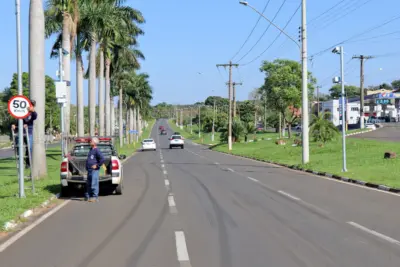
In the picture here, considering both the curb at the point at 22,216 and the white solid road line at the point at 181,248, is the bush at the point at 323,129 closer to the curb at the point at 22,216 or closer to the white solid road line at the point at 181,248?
the curb at the point at 22,216

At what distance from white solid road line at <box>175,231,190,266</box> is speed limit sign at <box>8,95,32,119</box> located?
6672 mm

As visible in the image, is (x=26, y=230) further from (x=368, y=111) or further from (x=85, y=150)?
(x=368, y=111)

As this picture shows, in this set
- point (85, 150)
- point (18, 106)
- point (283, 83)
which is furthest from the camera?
point (283, 83)

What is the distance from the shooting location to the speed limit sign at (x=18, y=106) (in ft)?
45.0

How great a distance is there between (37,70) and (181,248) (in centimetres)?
1291

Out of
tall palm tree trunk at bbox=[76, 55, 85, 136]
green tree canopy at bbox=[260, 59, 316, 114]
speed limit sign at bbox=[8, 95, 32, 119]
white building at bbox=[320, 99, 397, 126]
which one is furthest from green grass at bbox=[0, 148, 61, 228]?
white building at bbox=[320, 99, 397, 126]

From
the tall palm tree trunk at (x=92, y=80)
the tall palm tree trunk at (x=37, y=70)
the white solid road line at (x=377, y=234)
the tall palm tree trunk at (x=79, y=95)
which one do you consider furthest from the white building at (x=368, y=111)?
the white solid road line at (x=377, y=234)

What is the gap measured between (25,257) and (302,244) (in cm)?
440

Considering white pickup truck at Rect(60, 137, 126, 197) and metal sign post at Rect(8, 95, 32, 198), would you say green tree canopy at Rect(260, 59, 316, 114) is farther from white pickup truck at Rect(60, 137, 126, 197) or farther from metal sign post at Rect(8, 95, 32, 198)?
metal sign post at Rect(8, 95, 32, 198)

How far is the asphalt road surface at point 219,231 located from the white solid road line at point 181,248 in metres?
0.02

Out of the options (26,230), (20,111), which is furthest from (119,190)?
(26,230)

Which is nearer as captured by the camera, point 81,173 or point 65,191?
point 81,173

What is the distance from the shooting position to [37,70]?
18844 mm

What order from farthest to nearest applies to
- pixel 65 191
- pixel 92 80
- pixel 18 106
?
pixel 92 80
pixel 65 191
pixel 18 106
